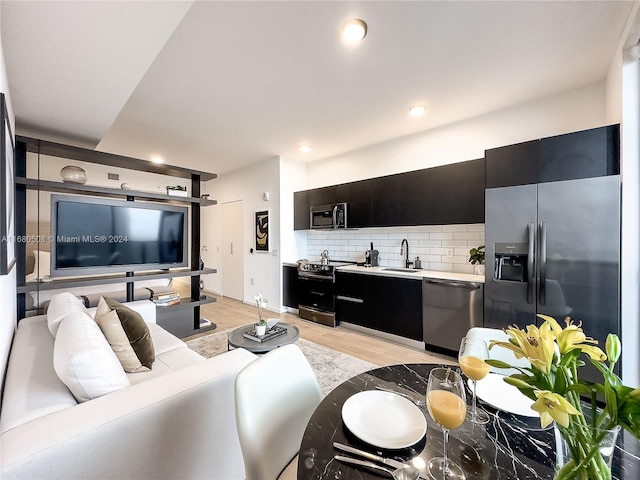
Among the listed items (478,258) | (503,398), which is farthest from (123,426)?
(478,258)

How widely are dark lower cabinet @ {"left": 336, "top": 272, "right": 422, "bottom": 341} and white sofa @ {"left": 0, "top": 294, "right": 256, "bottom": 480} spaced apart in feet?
7.37

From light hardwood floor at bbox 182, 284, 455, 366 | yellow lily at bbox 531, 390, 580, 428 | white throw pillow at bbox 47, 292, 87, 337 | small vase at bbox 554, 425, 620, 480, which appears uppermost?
yellow lily at bbox 531, 390, 580, 428

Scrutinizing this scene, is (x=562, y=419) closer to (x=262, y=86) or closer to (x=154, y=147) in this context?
(x=262, y=86)

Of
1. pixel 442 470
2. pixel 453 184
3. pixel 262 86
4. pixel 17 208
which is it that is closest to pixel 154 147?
pixel 17 208

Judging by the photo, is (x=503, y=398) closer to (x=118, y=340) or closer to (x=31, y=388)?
(x=31, y=388)

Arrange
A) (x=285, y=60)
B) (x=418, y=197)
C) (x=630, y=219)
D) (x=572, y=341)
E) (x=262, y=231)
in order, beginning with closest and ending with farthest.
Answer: (x=572, y=341), (x=630, y=219), (x=285, y=60), (x=418, y=197), (x=262, y=231)

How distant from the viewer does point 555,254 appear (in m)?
2.17

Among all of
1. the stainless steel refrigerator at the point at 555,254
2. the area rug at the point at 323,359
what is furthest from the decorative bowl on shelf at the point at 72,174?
the stainless steel refrigerator at the point at 555,254

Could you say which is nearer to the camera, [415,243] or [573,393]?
[573,393]

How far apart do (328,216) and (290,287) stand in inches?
53.9

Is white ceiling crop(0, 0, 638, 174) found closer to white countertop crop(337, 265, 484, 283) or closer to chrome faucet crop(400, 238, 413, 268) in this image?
chrome faucet crop(400, 238, 413, 268)

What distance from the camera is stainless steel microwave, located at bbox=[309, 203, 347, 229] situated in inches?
157

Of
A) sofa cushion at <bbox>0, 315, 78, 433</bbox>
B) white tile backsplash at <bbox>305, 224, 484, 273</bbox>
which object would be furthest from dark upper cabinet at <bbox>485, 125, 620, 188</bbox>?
sofa cushion at <bbox>0, 315, 78, 433</bbox>

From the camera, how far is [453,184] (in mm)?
2988
